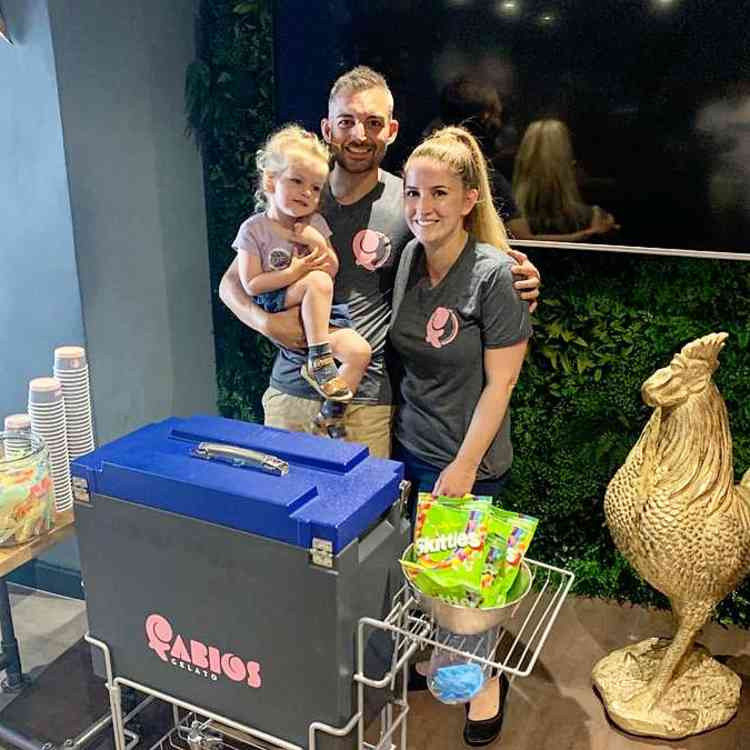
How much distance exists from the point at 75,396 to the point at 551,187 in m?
1.31

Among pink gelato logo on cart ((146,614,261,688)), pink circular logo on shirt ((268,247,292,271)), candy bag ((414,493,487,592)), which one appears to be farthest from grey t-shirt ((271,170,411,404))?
pink gelato logo on cart ((146,614,261,688))

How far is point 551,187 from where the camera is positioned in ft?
7.40

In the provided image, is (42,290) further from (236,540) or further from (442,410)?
(236,540)

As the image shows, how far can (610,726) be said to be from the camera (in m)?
2.11

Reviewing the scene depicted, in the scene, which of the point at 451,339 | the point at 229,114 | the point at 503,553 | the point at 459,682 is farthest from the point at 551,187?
the point at 459,682

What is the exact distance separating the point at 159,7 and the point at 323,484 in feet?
5.90

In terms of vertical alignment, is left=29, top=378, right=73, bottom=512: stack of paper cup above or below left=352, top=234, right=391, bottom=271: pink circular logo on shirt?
below

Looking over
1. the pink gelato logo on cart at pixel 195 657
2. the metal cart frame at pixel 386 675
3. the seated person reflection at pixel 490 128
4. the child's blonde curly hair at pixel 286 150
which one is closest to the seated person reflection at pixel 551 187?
the seated person reflection at pixel 490 128

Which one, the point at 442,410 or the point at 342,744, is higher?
the point at 442,410

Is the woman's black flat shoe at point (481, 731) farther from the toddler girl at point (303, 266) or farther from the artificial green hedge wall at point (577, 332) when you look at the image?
the toddler girl at point (303, 266)

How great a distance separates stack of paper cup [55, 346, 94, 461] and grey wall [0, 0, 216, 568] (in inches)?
13.3

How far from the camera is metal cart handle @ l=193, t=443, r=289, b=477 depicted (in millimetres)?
1215

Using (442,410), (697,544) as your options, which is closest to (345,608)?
(442,410)

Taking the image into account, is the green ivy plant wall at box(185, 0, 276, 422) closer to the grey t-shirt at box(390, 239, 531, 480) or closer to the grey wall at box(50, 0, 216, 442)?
the grey wall at box(50, 0, 216, 442)
